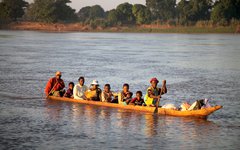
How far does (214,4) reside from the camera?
103m

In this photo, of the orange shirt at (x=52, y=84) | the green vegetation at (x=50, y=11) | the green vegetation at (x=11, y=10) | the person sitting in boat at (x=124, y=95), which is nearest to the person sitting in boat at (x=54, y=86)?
the orange shirt at (x=52, y=84)

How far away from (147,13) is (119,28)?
9087 millimetres

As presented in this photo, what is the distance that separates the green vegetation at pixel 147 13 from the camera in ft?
311

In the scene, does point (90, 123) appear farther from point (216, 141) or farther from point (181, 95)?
point (181, 95)

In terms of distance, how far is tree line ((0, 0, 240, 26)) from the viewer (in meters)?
95.7

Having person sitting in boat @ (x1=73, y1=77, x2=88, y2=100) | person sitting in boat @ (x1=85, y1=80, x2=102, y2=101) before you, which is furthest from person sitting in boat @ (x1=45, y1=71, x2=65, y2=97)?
person sitting in boat @ (x1=85, y1=80, x2=102, y2=101)

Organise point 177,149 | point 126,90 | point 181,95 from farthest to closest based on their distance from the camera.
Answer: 1. point 181,95
2. point 126,90
3. point 177,149

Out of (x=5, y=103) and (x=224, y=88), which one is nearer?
(x=5, y=103)

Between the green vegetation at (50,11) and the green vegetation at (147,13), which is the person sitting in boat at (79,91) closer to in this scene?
the green vegetation at (147,13)

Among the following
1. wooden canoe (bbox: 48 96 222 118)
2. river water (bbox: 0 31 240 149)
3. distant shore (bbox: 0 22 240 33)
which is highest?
wooden canoe (bbox: 48 96 222 118)

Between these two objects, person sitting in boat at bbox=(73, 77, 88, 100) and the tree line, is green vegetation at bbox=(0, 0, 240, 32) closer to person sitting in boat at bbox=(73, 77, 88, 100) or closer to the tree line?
the tree line

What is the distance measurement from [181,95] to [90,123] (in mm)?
7122

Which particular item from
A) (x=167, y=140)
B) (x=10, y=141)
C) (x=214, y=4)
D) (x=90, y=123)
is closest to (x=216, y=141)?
(x=167, y=140)

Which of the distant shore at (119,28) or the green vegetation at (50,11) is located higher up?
the green vegetation at (50,11)
